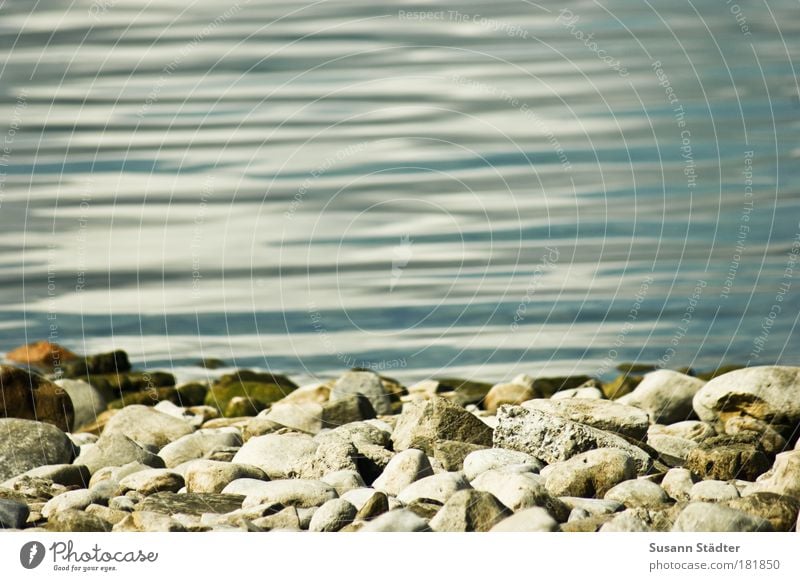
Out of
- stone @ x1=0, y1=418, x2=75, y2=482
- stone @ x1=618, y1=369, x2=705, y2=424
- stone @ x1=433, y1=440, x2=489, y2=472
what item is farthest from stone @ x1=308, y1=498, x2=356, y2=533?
stone @ x1=618, y1=369, x2=705, y2=424

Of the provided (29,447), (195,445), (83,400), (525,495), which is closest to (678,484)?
(525,495)

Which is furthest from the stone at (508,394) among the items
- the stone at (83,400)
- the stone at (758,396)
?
the stone at (83,400)

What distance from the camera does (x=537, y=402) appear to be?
7586mm

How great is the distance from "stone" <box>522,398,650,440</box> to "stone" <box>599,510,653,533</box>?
1.78m

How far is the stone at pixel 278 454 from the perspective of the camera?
6.54 m

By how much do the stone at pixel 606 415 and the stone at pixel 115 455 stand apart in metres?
3.01

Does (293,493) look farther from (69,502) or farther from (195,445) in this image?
(195,445)

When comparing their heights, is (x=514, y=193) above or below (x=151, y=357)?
above

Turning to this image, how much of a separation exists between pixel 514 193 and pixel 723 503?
126 inches

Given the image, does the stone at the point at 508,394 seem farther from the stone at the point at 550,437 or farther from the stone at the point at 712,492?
the stone at the point at 712,492

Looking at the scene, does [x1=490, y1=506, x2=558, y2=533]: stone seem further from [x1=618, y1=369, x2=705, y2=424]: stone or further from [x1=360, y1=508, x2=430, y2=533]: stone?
[x1=618, y1=369, x2=705, y2=424]: stone
